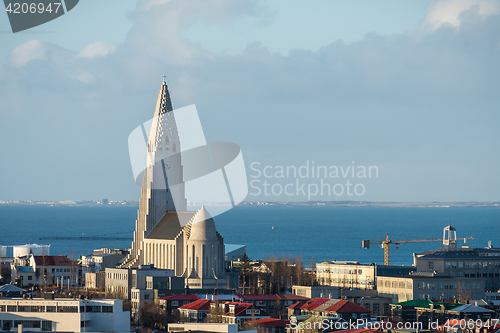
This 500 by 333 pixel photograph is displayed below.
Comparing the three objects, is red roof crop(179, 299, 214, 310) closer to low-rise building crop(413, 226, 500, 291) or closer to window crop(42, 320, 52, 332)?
window crop(42, 320, 52, 332)

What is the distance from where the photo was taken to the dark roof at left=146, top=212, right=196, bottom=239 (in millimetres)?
117812

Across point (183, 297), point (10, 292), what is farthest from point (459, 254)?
point (10, 292)

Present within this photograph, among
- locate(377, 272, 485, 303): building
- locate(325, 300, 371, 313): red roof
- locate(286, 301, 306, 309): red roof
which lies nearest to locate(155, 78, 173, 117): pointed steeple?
locate(377, 272, 485, 303): building

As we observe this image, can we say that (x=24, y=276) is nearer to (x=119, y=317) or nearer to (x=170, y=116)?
(x=170, y=116)

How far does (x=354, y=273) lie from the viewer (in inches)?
4432

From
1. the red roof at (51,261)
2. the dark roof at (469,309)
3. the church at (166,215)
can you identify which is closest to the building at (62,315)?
the dark roof at (469,309)

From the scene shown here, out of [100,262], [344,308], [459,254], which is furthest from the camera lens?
[100,262]

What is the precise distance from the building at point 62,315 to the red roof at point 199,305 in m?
17.1

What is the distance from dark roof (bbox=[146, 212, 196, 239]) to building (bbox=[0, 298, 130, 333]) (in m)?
52.3

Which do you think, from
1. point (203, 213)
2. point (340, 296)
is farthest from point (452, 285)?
point (203, 213)

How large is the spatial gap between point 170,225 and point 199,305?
37.8 m

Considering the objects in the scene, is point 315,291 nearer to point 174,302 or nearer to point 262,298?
point 262,298

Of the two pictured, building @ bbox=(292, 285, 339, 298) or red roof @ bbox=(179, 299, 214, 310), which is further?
building @ bbox=(292, 285, 339, 298)

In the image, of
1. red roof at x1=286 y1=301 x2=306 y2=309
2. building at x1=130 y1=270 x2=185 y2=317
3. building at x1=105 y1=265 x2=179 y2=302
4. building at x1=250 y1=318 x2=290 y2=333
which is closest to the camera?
building at x1=250 y1=318 x2=290 y2=333
